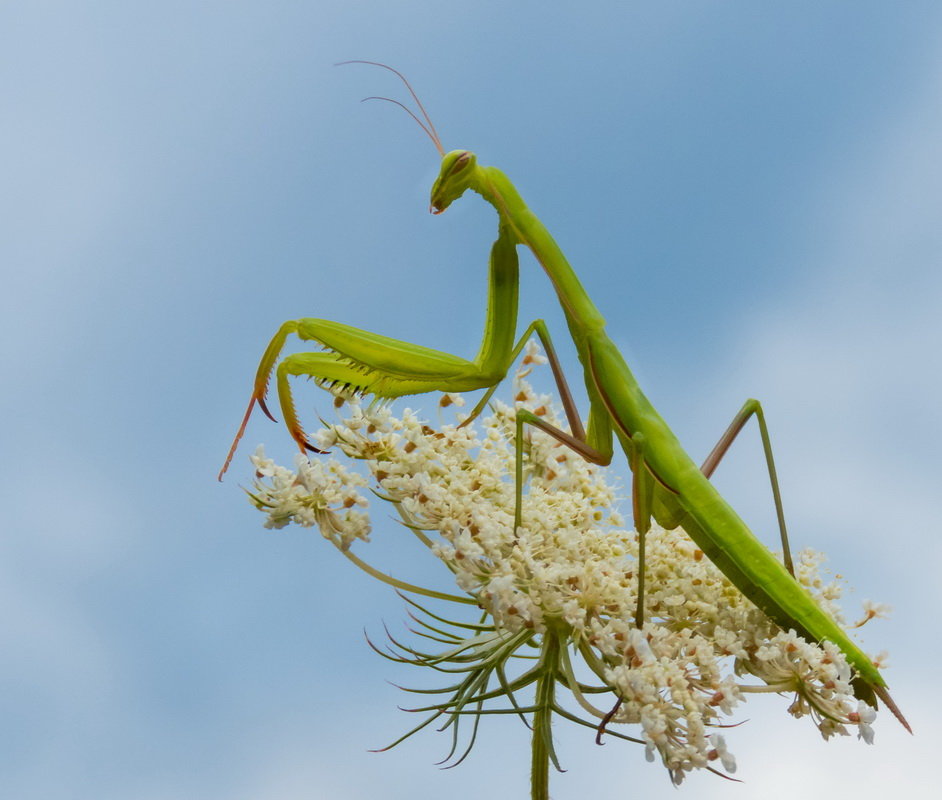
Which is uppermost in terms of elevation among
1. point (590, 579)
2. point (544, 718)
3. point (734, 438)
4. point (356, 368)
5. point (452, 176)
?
point (452, 176)

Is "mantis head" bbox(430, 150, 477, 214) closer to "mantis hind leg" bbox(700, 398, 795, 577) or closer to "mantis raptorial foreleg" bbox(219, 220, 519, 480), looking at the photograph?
"mantis raptorial foreleg" bbox(219, 220, 519, 480)

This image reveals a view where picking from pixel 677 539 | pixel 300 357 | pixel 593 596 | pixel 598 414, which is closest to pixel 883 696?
pixel 677 539

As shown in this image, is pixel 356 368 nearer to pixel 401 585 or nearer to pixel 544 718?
pixel 401 585

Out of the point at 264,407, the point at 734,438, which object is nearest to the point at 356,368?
the point at 264,407

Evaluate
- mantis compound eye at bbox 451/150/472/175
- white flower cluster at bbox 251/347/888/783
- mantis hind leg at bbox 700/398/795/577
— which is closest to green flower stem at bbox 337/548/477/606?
white flower cluster at bbox 251/347/888/783

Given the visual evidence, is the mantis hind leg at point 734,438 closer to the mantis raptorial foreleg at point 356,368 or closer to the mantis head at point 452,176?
the mantis raptorial foreleg at point 356,368
